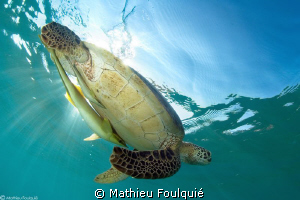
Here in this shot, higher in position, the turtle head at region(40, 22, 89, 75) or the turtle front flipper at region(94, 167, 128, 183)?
the turtle head at region(40, 22, 89, 75)

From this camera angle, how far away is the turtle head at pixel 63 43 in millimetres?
2404

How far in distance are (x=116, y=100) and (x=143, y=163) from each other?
3.28ft

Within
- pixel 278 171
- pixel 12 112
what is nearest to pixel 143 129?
pixel 12 112

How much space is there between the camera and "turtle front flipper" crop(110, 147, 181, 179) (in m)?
2.12

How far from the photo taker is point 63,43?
2453 mm

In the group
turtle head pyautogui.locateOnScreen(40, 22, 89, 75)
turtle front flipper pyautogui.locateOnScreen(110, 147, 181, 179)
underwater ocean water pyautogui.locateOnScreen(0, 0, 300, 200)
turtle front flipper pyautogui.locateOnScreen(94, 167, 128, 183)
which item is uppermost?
underwater ocean water pyautogui.locateOnScreen(0, 0, 300, 200)

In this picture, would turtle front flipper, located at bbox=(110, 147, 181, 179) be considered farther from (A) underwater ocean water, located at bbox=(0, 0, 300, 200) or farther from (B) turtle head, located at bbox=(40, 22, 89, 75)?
(A) underwater ocean water, located at bbox=(0, 0, 300, 200)

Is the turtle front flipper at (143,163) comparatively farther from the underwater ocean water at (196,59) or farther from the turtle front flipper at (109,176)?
the underwater ocean water at (196,59)

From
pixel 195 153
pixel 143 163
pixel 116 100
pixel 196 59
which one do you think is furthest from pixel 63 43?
pixel 196 59

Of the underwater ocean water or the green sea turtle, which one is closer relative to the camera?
the green sea turtle

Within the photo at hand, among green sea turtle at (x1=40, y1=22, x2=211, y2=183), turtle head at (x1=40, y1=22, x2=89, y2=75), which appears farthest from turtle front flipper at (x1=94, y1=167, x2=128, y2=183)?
turtle head at (x1=40, y1=22, x2=89, y2=75)

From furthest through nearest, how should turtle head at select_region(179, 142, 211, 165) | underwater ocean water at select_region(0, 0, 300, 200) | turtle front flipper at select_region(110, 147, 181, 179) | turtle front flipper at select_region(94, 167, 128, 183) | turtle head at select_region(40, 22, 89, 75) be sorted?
underwater ocean water at select_region(0, 0, 300, 200)
turtle head at select_region(179, 142, 211, 165)
turtle front flipper at select_region(94, 167, 128, 183)
turtle head at select_region(40, 22, 89, 75)
turtle front flipper at select_region(110, 147, 181, 179)

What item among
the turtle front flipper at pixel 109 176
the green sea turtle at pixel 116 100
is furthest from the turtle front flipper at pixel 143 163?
the turtle front flipper at pixel 109 176

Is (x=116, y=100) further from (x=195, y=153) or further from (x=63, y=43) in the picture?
(x=195, y=153)
